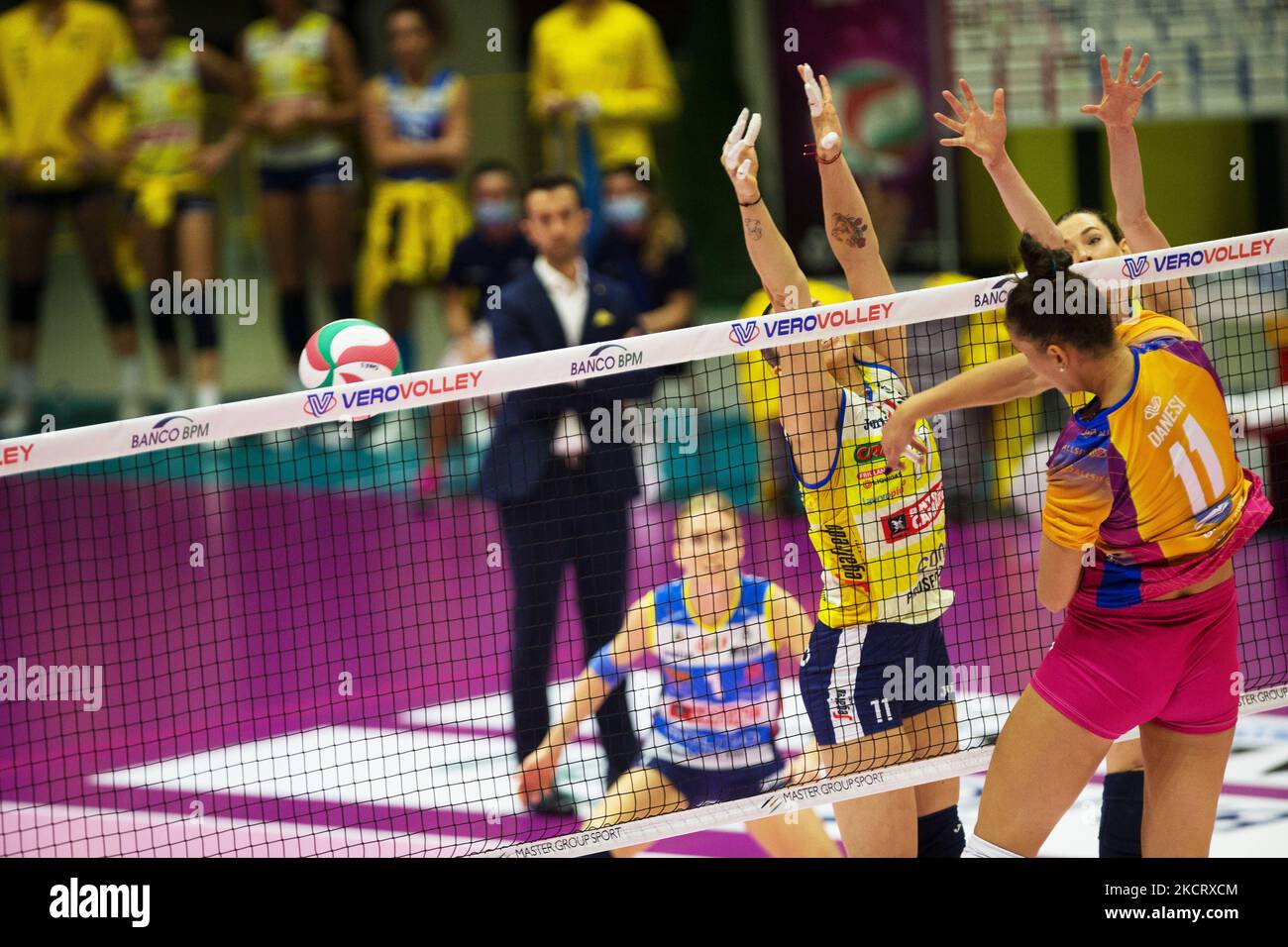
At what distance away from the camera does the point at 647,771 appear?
17.5 ft

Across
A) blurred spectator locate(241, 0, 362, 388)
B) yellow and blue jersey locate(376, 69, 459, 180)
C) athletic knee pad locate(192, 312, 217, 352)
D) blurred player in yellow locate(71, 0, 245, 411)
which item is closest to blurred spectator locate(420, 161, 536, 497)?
yellow and blue jersey locate(376, 69, 459, 180)

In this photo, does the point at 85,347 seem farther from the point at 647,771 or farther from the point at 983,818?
the point at 983,818

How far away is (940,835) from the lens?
16.5ft

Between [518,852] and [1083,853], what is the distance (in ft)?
7.48

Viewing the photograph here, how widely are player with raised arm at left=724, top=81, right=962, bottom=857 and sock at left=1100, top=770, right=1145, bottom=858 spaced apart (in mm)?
609

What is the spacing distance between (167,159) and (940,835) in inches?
365

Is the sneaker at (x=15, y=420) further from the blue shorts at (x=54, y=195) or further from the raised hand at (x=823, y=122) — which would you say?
the raised hand at (x=823, y=122)

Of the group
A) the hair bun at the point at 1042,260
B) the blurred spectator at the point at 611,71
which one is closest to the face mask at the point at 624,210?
the blurred spectator at the point at 611,71

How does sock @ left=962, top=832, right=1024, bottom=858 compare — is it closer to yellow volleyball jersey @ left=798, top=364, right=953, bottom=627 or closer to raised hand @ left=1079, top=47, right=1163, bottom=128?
yellow volleyball jersey @ left=798, top=364, right=953, bottom=627

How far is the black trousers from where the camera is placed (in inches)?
250

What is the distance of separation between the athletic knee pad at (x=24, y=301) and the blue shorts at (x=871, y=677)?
1001cm

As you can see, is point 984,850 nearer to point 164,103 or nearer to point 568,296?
point 568,296

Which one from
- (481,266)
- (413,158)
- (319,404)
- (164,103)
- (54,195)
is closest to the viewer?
(319,404)

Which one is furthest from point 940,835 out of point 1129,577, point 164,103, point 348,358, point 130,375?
point 130,375
